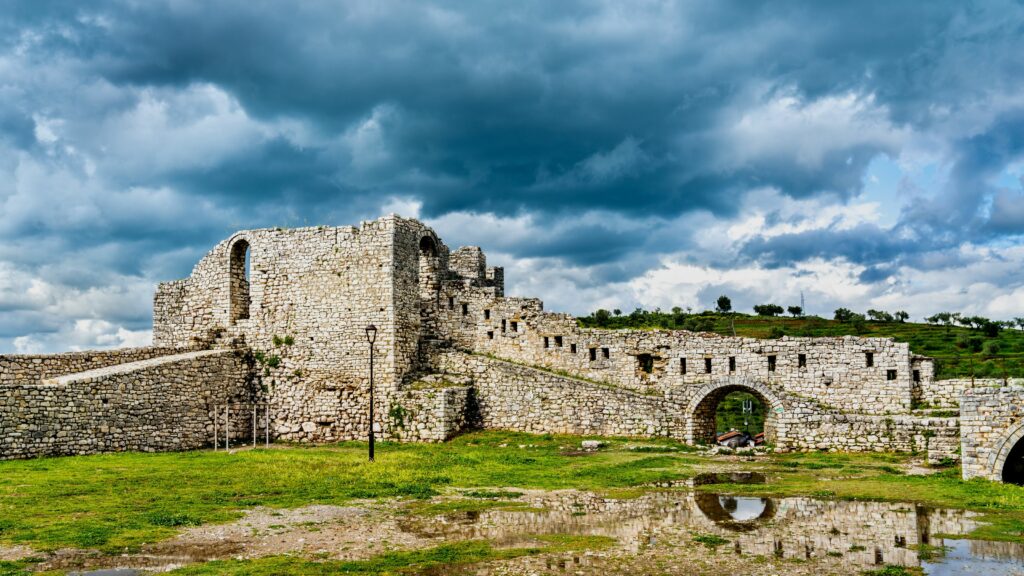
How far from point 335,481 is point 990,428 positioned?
53.7 feet

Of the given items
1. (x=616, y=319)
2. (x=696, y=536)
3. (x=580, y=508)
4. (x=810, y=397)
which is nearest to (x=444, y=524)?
(x=580, y=508)

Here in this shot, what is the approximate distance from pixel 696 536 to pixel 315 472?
41.0ft

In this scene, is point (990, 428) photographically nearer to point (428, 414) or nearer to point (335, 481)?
point (335, 481)

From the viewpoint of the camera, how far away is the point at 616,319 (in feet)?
266

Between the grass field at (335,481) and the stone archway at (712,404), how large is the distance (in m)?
1.80

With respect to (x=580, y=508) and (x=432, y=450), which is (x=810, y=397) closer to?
(x=432, y=450)

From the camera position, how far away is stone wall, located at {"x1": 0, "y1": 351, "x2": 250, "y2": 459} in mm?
25516

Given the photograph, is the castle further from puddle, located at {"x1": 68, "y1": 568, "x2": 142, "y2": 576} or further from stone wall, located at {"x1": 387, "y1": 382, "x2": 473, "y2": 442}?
puddle, located at {"x1": 68, "y1": 568, "x2": 142, "y2": 576}

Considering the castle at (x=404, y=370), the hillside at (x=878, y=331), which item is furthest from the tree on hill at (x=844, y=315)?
the castle at (x=404, y=370)

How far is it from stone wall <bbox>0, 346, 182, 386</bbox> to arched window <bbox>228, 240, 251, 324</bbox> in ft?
15.1

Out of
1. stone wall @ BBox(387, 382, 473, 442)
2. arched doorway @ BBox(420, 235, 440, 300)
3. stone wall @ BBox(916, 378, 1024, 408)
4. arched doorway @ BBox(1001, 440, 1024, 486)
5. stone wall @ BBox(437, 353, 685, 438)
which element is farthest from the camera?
arched doorway @ BBox(420, 235, 440, 300)

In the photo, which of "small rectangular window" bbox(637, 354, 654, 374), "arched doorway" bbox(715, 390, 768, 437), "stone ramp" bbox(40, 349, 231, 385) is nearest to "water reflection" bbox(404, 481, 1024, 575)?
"small rectangular window" bbox(637, 354, 654, 374)

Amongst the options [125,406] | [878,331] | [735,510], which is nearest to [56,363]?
[125,406]

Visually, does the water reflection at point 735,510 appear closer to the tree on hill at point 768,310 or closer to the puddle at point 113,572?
the puddle at point 113,572
